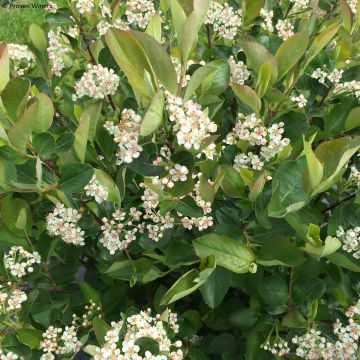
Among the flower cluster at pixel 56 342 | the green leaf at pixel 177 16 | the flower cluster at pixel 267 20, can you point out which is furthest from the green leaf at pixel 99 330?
the flower cluster at pixel 267 20

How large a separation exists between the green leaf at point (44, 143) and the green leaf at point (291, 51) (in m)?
0.49

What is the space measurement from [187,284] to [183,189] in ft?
0.66

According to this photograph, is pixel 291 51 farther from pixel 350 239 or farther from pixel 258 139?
pixel 350 239

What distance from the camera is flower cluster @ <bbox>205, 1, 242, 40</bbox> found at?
1395 millimetres

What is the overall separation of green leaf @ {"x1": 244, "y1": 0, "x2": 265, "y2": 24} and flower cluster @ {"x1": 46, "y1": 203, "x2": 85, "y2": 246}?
0.75m

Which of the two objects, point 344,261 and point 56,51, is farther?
point 56,51

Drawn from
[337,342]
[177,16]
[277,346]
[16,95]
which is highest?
[177,16]

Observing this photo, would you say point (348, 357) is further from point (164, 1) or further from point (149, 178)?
point (164, 1)

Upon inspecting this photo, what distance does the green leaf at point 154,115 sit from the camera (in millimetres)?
754

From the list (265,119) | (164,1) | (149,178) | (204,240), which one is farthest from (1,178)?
(164,1)

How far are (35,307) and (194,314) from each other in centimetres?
41

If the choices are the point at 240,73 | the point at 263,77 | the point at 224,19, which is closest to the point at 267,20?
the point at 224,19

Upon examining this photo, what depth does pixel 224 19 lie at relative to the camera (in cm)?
140

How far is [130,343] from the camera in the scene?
34.4 inches
